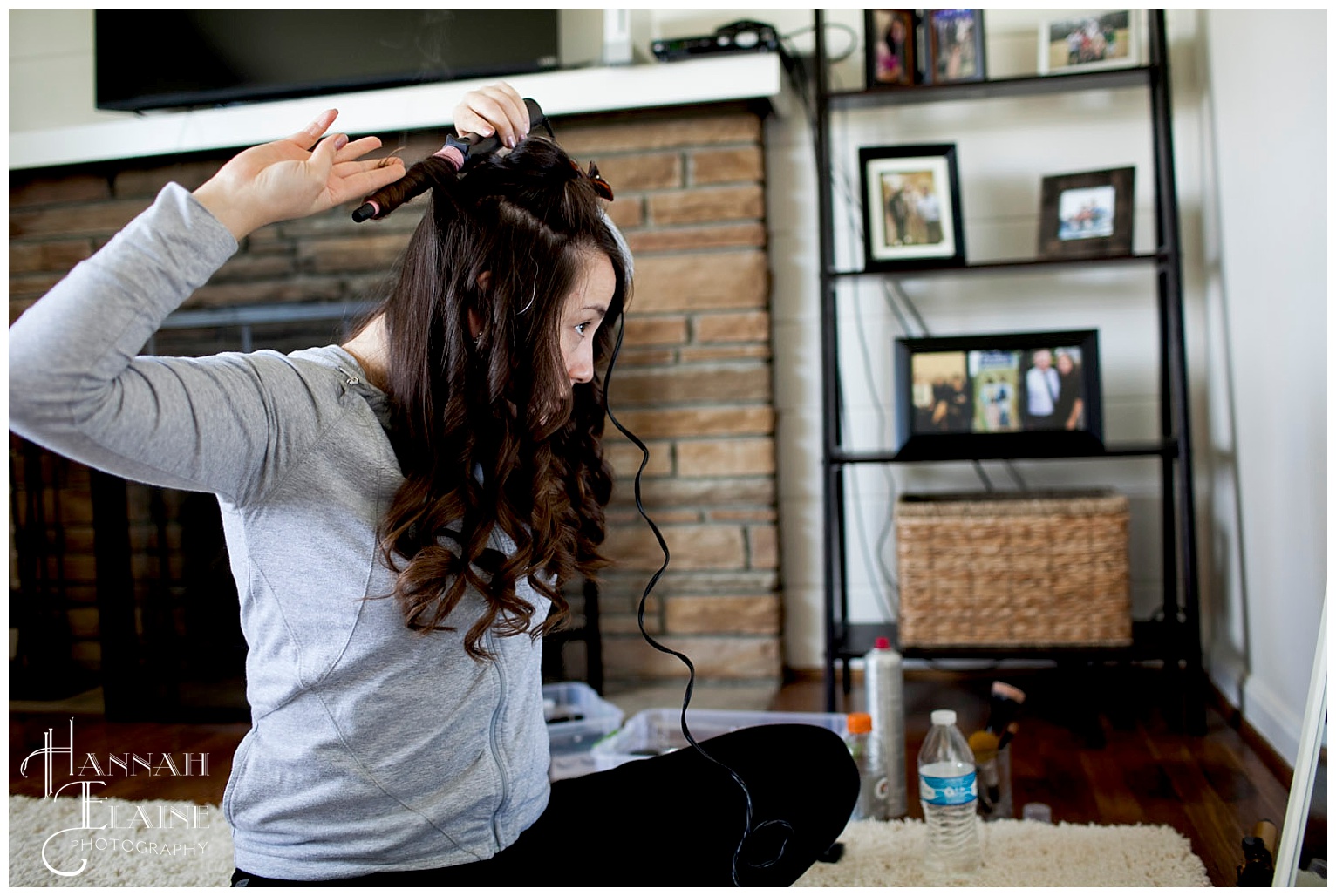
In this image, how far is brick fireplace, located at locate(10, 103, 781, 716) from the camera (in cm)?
227

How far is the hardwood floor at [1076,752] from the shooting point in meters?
1.57

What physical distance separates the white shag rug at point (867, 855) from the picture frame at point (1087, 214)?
1.12 metres

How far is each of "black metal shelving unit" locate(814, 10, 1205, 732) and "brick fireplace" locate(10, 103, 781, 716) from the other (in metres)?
0.21

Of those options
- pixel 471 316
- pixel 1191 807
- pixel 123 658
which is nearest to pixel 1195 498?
pixel 1191 807

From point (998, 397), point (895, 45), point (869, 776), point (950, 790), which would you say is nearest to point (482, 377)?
point (950, 790)

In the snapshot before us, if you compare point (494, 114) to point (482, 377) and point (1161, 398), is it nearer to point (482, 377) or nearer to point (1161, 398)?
point (482, 377)

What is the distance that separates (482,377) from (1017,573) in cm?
145

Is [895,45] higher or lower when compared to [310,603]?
higher

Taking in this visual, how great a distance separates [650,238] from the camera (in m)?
2.29

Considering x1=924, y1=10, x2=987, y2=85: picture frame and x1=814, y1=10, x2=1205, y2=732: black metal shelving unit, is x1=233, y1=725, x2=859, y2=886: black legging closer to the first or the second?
x1=814, y1=10, x2=1205, y2=732: black metal shelving unit

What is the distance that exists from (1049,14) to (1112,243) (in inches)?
21.0

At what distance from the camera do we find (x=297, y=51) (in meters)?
2.22

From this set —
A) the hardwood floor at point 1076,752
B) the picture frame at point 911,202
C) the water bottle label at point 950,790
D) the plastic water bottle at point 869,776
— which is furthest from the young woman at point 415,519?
the picture frame at point 911,202

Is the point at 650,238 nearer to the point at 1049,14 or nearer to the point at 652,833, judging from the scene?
the point at 1049,14
